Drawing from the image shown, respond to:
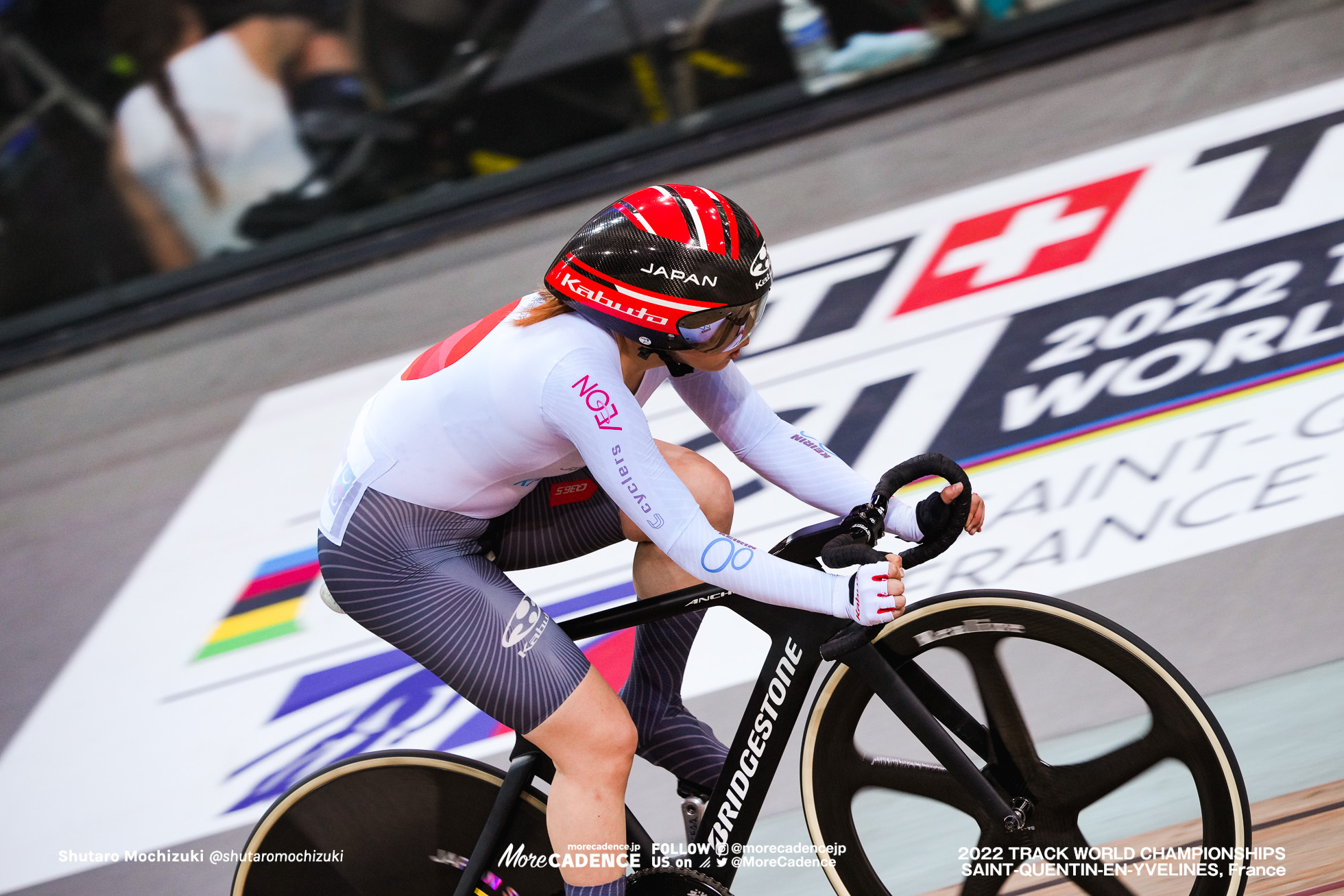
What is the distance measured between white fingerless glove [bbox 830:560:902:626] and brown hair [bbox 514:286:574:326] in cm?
62

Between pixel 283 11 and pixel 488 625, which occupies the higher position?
pixel 283 11

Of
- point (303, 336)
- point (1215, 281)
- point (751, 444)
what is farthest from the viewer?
point (303, 336)

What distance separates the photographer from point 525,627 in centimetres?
193

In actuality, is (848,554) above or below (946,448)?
above

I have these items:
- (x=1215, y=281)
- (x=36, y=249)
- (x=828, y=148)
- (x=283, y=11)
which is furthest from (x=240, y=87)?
(x=1215, y=281)

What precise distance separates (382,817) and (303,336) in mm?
3938

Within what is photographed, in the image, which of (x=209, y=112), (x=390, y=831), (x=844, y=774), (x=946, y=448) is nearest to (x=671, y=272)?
(x=844, y=774)

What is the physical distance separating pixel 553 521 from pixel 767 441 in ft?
1.34

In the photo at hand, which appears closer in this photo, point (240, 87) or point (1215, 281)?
point (1215, 281)

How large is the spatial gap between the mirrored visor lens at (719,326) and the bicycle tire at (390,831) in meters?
0.85

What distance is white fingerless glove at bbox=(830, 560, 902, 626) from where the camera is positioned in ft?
5.44

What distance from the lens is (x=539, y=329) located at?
184 centimetres

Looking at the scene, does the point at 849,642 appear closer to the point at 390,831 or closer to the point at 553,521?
the point at 553,521

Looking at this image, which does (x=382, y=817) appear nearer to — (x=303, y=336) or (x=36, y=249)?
(x=303, y=336)
